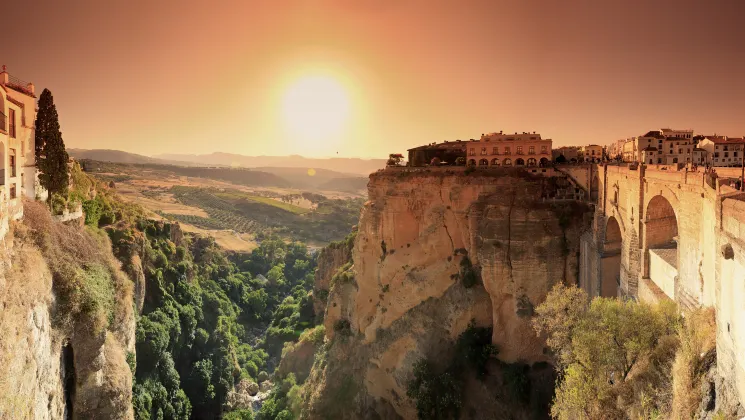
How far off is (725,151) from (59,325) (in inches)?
1791

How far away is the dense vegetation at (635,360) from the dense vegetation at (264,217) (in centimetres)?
11096

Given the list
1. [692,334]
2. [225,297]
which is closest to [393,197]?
[692,334]

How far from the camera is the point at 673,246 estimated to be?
21.3m

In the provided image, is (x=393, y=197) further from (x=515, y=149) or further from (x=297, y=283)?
(x=297, y=283)

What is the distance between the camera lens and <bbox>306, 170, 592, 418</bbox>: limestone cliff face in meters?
27.6

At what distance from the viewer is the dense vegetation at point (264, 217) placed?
128m

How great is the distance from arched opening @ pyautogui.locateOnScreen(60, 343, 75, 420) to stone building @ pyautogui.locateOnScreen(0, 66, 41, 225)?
7.54 meters

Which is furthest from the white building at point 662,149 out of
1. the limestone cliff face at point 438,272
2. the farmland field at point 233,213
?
the farmland field at point 233,213

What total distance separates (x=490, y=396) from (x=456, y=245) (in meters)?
10.2

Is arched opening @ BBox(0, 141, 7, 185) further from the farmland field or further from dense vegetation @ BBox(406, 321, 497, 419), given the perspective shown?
the farmland field

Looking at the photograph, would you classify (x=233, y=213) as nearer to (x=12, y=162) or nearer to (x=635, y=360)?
(x=12, y=162)

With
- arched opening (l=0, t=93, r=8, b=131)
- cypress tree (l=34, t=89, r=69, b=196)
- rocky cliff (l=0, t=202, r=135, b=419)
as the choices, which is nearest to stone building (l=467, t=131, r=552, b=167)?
rocky cliff (l=0, t=202, r=135, b=419)

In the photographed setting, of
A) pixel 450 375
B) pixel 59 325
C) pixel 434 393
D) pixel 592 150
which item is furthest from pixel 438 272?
pixel 592 150

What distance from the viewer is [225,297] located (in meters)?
68.8
